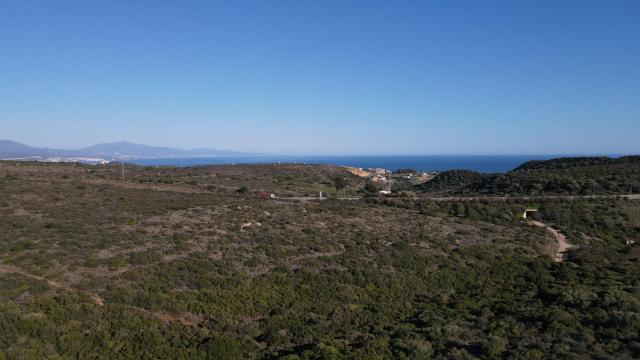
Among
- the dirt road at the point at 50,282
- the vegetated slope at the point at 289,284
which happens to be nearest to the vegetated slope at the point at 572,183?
the vegetated slope at the point at 289,284

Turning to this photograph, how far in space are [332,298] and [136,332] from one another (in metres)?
7.57

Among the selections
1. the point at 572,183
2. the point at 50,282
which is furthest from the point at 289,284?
the point at 572,183

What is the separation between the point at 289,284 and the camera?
18641mm

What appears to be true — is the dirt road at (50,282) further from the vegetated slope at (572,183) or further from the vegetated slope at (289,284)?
the vegetated slope at (572,183)

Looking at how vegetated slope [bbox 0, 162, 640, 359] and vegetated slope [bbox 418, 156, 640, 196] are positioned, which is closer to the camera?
vegetated slope [bbox 0, 162, 640, 359]

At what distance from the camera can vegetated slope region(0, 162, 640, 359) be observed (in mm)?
12961

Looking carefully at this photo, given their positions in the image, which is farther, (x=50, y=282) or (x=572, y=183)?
(x=572, y=183)

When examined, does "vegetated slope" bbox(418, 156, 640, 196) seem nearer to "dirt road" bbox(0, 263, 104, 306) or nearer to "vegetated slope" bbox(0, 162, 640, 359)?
"vegetated slope" bbox(0, 162, 640, 359)

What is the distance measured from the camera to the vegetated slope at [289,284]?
13.0m

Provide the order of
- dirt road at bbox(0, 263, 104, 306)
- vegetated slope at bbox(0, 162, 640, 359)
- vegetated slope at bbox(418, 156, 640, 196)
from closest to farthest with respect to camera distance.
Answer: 1. vegetated slope at bbox(0, 162, 640, 359)
2. dirt road at bbox(0, 263, 104, 306)
3. vegetated slope at bbox(418, 156, 640, 196)

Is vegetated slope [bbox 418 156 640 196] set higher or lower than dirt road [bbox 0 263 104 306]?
higher

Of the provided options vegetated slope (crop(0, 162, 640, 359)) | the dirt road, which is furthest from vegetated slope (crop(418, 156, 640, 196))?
the dirt road

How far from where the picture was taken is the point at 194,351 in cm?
1283

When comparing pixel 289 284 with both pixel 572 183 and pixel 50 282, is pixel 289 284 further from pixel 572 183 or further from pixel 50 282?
pixel 572 183
